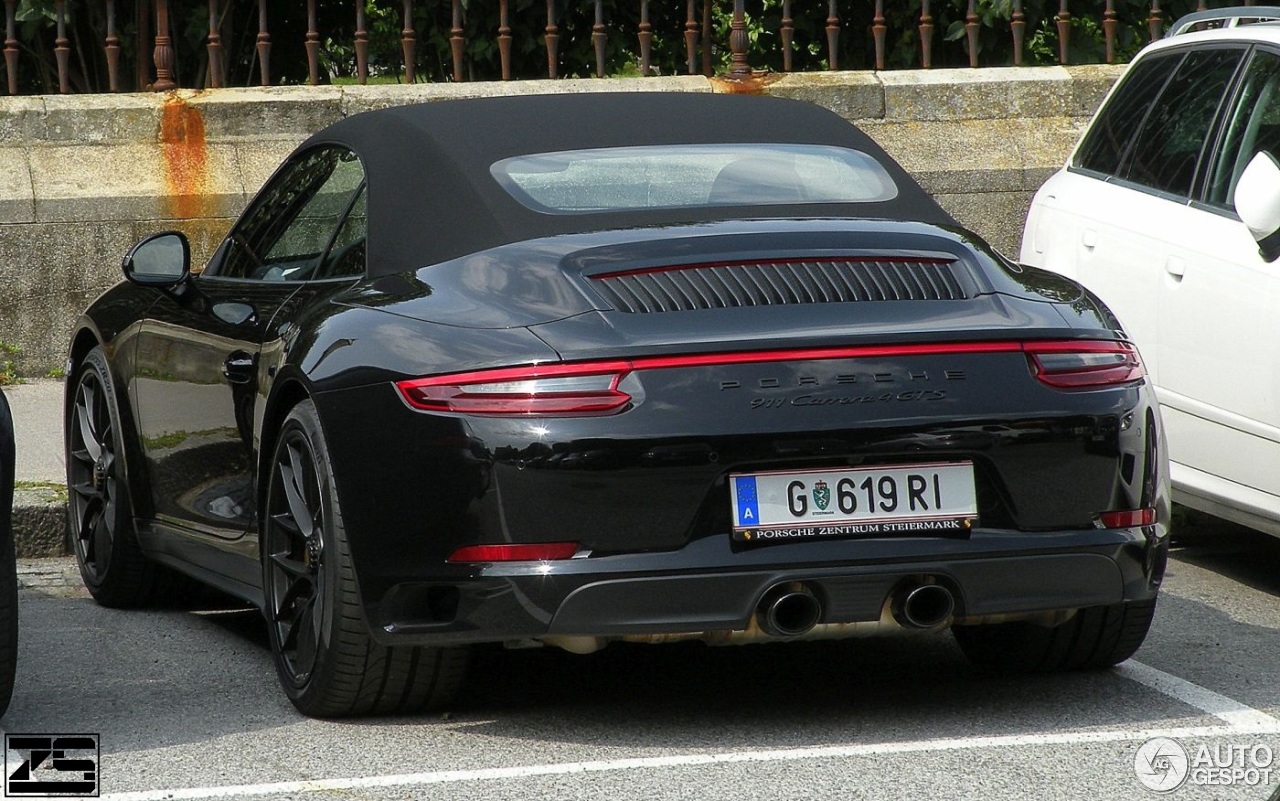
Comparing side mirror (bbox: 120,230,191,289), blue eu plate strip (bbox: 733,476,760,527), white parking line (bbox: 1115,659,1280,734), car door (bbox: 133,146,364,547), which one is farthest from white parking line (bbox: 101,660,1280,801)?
side mirror (bbox: 120,230,191,289)

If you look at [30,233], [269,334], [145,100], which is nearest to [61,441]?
[30,233]

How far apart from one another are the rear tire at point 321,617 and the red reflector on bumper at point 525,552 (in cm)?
35

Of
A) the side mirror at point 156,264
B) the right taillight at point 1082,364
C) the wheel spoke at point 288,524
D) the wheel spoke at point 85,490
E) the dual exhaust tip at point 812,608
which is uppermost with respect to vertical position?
the side mirror at point 156,264

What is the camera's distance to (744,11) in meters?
10.8

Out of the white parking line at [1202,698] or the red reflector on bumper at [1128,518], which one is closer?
the red reflector on bumper at [1128,518]

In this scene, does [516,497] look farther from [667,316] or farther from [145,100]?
[145,100]

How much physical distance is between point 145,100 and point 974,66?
430cm

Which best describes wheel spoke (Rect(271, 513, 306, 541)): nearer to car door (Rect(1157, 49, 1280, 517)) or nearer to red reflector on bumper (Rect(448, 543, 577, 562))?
red reflector on bumper (Rect(448, 543, 577, 562))

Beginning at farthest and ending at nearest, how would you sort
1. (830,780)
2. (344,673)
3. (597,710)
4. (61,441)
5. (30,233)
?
(30,233) → (61,441) → (597,710) → (344,673) → (830,780)

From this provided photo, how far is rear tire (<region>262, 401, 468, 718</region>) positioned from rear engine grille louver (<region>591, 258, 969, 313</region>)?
0.77 metres

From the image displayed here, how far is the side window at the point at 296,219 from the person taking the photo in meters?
5.13

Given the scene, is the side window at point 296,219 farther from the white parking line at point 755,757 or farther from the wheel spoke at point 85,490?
the white parking line at point 755,757

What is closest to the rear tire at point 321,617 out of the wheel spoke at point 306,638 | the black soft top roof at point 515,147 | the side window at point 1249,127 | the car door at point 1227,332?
the wheel spoke at point 306,638

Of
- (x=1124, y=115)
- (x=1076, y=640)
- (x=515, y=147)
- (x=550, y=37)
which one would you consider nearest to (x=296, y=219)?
(x=515, y=147)
